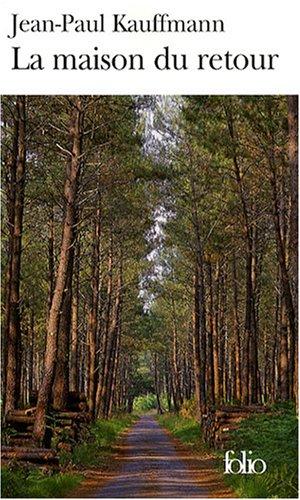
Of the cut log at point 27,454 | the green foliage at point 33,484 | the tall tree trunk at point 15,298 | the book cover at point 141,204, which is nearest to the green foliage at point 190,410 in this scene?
the book cover at point 141,204

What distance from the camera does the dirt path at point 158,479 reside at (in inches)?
546

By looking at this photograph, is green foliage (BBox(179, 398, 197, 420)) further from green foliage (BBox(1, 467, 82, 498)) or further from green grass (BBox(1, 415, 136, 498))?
green foliage (BBox(1, 467, 82, 498))

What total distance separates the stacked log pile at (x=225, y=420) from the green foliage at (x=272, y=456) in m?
5.02

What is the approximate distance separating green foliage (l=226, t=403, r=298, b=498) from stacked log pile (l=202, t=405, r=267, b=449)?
5020 mm

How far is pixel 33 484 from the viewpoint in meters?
13.8

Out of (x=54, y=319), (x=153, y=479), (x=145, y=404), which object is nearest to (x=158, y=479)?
(x=153, y=479)

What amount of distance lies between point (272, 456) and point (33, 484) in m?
3.91

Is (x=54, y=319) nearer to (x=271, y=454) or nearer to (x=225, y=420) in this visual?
(x=271, y=454)

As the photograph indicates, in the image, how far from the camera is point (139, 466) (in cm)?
2012

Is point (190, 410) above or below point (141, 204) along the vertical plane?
below

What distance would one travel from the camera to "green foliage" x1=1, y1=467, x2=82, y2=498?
12822mm

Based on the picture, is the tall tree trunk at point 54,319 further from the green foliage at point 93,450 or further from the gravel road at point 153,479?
the green foliage at point 93,450

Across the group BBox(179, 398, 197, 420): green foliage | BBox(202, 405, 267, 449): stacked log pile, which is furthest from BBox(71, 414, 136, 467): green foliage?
BBox(179, 398, 197, 420): green foliage

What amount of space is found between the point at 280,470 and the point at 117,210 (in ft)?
66.6
